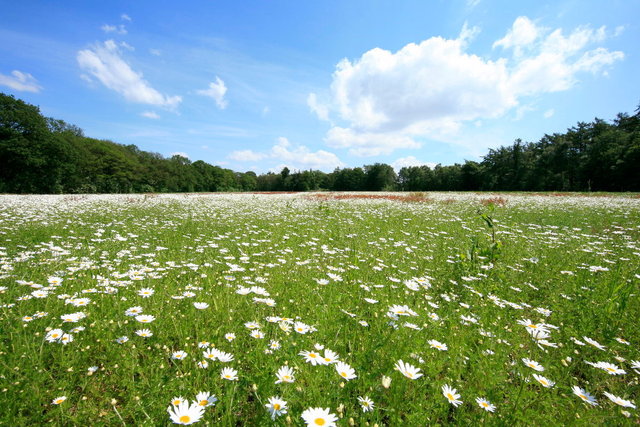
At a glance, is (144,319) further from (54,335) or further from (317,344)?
(317,344)

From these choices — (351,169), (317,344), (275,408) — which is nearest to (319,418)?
(275,408)

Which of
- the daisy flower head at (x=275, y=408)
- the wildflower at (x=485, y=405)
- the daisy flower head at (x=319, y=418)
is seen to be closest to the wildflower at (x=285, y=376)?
the daisy flower head at (x=275, y=408)

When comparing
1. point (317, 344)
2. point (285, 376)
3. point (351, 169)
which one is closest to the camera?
point (285, 376)

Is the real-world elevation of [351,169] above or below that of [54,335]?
above

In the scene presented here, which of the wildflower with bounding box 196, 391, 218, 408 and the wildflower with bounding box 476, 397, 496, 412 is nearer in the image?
the wildflower with bounding box 196, 391, 218, 408

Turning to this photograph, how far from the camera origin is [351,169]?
95.7 metres

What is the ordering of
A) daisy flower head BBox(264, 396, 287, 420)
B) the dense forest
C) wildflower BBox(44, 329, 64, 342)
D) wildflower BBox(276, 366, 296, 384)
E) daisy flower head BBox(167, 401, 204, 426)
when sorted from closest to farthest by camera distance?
daisy flower head BBox(167, 401, 204, 426), daisy flower head BBox(264, 396, 287, 420), wildflower BBox(276, 366, 296, 384), wildflower BBox(44, 329, 64, 342), the dense forest

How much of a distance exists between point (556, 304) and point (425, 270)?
5.65 feet

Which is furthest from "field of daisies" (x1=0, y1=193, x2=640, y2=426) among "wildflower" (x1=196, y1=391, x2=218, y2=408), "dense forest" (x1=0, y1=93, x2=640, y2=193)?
"dense forest" (x1=0, y1=93, x2=640, y2=193)

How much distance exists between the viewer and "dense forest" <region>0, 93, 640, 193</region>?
35875 mm

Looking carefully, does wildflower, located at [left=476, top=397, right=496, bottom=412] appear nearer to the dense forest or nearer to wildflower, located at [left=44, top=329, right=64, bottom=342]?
wildflower, located at [left=44, top=329, right=64, bottom=342]

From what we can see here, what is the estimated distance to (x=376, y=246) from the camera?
6.00 meters

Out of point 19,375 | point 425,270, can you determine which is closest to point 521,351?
point 425,270

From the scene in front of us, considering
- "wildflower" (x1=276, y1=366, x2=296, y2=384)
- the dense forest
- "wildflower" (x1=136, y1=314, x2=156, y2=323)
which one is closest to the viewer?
"wildflower" (x1=276, y1=366, x2=296, y2=384)
